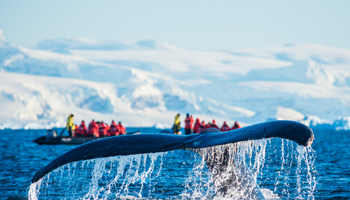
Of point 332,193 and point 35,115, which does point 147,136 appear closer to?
point 332,193

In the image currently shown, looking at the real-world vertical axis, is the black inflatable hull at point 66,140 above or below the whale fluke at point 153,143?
above

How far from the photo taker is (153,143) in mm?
5355

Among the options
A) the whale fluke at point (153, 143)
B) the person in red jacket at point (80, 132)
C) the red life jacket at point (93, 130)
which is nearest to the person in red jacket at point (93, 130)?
the red life jacket at point (93, 130)

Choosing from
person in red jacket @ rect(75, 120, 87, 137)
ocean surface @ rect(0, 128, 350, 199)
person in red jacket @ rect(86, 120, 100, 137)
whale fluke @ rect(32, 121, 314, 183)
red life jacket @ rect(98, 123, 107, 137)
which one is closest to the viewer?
whale fluke @ rect(32, 121, 314, 183)

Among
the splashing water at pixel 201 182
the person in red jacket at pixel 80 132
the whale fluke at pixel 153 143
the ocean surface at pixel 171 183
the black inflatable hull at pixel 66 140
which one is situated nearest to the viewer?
the whale fluke at pixel 153 143

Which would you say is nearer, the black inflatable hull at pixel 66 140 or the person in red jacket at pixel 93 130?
the black inflatable hull at pixel 66 140

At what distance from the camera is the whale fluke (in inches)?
188

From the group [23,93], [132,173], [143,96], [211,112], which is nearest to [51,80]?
[23,93]

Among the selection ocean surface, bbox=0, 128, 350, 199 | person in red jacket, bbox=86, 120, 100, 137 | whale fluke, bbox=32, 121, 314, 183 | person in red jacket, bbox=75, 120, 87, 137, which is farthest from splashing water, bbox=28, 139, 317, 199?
person in red jacket, bbox=75, 120, 87, 137

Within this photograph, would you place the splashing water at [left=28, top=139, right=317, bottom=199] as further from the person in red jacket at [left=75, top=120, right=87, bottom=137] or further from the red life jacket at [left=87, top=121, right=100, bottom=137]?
the person in red jacket at [left=75, top=120, right=87, bottom=137]

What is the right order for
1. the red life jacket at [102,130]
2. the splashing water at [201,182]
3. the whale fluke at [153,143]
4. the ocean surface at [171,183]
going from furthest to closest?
1. the red life jacket at [102,130]
2. the ocean surface at [171,183]
3. the splashing water at [201,182]
4. the whale fluke at [153,143]

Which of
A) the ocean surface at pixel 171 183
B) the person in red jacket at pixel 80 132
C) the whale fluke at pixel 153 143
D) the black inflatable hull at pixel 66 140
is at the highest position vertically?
the person in red jacket at pixel 80 132

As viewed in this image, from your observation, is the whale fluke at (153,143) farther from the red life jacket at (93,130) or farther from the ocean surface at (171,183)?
the red life jacket at (93,130)

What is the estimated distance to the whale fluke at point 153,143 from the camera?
15.7ft
